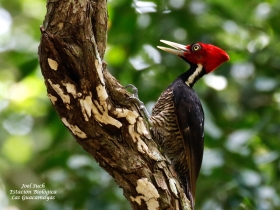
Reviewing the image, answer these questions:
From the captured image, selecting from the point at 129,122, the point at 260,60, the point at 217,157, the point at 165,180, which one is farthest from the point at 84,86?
the point at 260,60

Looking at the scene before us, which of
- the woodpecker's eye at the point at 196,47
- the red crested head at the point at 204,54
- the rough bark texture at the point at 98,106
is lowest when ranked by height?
the rough bark texture at the point at 98,106

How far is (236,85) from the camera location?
625cm

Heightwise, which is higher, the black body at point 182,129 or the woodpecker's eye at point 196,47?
the woodpecker's eye at point 196,47

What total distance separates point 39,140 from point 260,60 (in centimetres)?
320

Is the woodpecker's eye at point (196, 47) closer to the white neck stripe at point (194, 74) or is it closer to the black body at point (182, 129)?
the white neck stripe at point (194, 74)

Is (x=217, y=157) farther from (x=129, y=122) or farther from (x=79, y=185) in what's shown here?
(x=129, y=122)

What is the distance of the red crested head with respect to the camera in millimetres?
4734

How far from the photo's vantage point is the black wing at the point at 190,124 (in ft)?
13.1

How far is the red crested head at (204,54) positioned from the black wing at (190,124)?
458 mm

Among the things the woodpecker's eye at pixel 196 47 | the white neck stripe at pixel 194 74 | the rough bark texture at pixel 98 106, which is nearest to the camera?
the rough bark texture at pixel 98 106

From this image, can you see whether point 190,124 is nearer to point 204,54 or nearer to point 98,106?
point 204,54

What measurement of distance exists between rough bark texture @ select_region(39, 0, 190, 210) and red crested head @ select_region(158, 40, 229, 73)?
63.8 inches

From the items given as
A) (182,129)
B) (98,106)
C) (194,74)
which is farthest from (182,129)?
(98,106)

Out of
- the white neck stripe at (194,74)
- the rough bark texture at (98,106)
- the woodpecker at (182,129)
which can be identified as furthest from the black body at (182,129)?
the rough bark texture at (98,106)
